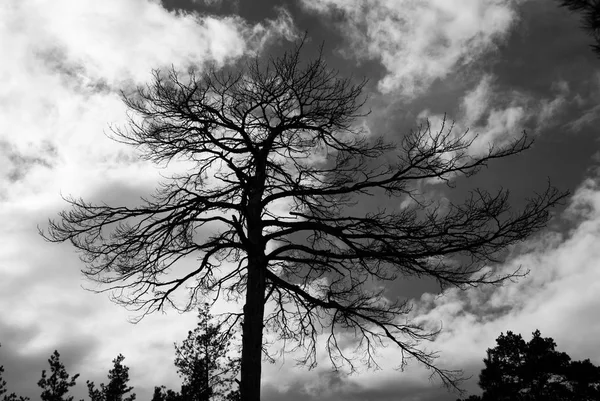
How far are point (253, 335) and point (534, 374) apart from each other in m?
18.1

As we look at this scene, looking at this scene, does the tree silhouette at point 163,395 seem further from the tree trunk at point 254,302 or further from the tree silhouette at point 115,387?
the tree trunk at point 254,302

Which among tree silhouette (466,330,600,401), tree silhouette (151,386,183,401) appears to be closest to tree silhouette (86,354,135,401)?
tree silhouette (151,386,183,401)

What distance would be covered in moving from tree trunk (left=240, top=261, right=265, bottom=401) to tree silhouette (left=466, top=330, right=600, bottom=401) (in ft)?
50.9

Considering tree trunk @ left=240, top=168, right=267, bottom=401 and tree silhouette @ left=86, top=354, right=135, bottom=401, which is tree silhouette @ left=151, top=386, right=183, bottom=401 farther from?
tree trunk @ left=240, top=168, right=267, bottom=401

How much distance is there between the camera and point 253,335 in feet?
23.6

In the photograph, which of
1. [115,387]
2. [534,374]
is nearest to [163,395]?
[115,387]

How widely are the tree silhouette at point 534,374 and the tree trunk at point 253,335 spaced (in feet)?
50.9

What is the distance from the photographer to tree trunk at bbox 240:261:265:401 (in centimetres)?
689

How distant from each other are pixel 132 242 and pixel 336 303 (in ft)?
12.0

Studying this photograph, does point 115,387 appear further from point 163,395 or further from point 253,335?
point 253,335

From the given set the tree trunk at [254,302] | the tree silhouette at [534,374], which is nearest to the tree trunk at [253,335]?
the tree trunk at [254,302]

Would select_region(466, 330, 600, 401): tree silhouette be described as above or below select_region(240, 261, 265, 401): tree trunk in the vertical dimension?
above

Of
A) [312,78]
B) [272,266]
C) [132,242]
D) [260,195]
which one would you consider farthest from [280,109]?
[132,242]

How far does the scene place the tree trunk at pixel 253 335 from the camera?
6.89 metres
